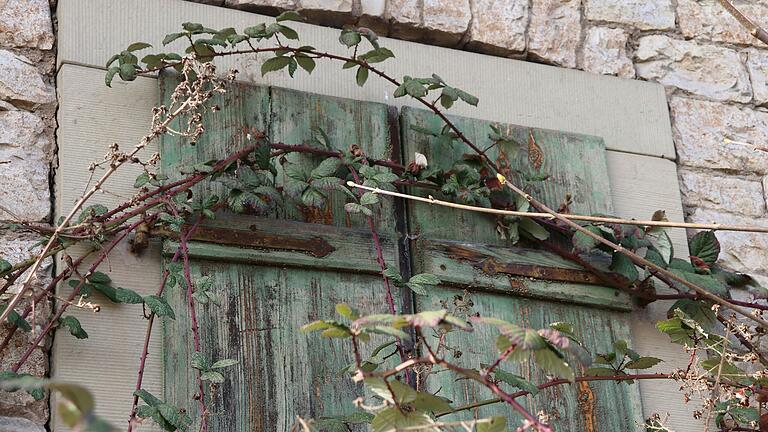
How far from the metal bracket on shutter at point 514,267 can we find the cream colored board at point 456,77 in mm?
468

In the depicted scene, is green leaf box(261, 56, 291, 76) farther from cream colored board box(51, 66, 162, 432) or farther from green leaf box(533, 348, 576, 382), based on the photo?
green leaf box(533, 348, 576, 382)

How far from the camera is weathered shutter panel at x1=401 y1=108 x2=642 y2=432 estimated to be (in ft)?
9.75

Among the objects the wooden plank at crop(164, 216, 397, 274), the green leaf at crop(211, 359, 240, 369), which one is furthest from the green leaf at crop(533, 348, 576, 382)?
the wooden plank at crop(164, 216, 397, 274)

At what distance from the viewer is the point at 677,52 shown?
3734mm

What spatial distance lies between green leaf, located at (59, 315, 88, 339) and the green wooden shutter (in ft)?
0.63

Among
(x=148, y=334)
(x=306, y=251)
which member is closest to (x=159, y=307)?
(x=148, y=334)

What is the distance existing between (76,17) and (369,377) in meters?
1.51

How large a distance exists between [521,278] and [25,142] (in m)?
1.24

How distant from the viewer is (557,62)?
11.8 ft

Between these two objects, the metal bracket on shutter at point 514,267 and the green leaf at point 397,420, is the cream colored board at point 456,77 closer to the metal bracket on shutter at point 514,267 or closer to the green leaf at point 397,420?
the metal bracket on shutter at point 514,267

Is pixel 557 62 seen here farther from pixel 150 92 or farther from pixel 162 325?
pixel 162 325

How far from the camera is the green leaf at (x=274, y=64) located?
3.04 m

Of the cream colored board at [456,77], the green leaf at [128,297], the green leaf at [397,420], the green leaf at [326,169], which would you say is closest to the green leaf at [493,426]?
the green leaf at [397,420]

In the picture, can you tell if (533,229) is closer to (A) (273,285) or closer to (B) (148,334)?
(A) (273,285)
